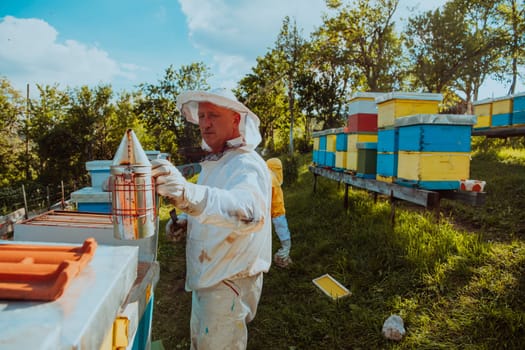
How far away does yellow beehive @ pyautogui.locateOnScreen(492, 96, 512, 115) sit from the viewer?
7.43m

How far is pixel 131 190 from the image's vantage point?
1.09 metres

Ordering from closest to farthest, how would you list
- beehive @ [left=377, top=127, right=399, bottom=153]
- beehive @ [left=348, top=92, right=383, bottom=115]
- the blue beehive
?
1. beehive @ [left=377, top=127, right=399, bottom=153]
2. beehive @ [left=348, top=92, right=383, bottom=115]
3. the blue beehive

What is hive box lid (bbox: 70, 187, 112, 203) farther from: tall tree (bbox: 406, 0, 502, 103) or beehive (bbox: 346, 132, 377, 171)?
tall tree (bbox: 406, 0, 502, 103)

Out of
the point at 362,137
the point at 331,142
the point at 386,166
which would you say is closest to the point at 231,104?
the point at 386,166

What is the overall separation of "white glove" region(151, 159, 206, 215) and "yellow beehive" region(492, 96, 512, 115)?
28.2 feet

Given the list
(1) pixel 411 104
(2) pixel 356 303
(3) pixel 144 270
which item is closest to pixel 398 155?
(1) pixel 411 104

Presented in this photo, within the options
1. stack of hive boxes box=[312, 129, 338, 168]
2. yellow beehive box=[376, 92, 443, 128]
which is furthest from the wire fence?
yellow beehive box=[376, 92, 443, 128]

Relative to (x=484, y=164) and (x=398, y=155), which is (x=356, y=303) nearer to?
(x=398, y=155)

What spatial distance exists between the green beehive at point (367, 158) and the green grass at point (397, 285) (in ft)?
2.18

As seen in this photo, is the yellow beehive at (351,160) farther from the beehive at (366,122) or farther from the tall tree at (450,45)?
the tall tree at (450,45)

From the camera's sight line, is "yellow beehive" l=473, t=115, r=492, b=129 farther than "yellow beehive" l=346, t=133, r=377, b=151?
Yes

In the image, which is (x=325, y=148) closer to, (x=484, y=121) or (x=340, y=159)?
(x=340, y=159)

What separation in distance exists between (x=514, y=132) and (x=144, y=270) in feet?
24.3

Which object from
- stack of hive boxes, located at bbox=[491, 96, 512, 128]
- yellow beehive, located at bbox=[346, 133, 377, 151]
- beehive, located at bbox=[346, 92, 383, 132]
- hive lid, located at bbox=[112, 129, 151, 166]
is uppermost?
stack of hive boxes, located at bbox=[491, 96, 512, 128]
